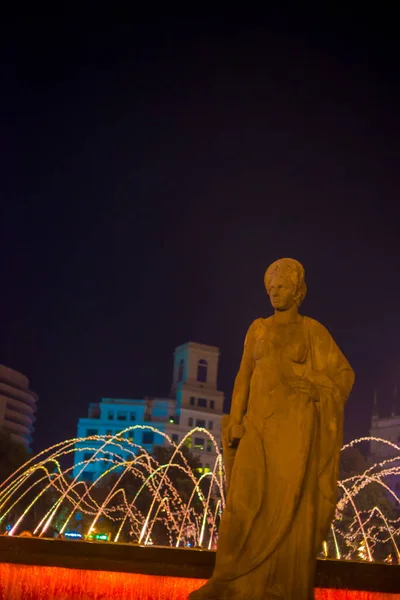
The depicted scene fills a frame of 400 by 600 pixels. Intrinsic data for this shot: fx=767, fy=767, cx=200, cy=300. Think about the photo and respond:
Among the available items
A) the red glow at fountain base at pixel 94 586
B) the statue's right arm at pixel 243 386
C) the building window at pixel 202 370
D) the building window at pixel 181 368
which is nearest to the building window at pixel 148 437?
the building window at pixel 181 368

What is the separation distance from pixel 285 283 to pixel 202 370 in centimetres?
8128

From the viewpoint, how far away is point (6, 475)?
4644 cm

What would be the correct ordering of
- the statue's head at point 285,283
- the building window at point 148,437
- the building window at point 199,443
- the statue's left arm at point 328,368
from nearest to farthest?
the statue's left arm at point 328,368, the statue's head at point 285,283, the building window at point 199,443, the building window at point 148,437

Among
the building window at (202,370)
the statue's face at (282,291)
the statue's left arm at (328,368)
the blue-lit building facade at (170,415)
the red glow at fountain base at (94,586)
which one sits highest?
the building window at (202,370)

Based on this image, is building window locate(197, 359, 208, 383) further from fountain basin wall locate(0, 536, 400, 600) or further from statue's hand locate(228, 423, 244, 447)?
statue's hand locate(228, 423, 244, 447)

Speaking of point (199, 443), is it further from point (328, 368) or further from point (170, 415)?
point (328, 368)

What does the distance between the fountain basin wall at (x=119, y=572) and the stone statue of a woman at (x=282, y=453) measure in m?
Answer: 1.06

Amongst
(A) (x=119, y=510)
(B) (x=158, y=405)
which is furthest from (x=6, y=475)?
(B) (x=158, y=405)

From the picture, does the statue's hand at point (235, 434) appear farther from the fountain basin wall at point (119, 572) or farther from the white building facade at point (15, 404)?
the white building facade at point (15, 404)

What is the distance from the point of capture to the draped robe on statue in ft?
21.3

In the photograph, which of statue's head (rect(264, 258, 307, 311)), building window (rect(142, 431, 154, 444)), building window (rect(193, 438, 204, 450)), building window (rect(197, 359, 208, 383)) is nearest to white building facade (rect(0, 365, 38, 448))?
building window (rect(142, 431, 154, 444))

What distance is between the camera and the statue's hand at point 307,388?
7.02 metres

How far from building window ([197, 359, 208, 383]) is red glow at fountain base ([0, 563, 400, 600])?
7993 centimetres

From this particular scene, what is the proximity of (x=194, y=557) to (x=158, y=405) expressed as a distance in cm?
7724
